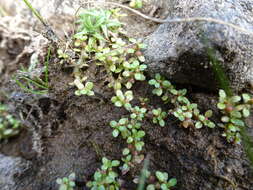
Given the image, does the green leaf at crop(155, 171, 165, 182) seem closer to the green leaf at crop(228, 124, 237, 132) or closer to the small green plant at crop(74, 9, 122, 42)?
the green leaf at crop(228, 124, 237, 132)

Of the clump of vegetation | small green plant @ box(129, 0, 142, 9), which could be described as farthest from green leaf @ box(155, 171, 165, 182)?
the clump of vegetation

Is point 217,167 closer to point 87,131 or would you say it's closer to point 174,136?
point 174,136

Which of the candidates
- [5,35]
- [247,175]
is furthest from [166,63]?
[5,35]

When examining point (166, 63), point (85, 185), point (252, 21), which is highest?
point (252, 21)

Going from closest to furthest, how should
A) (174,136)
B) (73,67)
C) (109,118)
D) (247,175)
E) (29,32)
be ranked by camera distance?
(247,175) < (174,136) < (109,118) < (73,67) < (29,32)

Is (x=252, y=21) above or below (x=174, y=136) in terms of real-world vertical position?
above

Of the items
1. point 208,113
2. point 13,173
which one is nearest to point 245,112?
point 208,113
